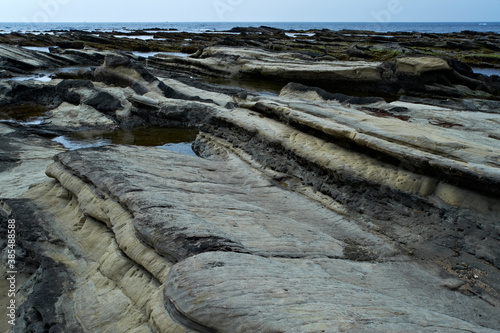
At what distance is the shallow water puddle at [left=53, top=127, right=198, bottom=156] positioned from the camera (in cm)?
1338

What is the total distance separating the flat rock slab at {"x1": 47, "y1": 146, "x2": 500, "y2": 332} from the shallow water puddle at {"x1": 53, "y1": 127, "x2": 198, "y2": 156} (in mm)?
5145

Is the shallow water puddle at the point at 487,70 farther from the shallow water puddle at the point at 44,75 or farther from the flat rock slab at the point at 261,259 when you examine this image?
the flat rock slab at the point at 261,259

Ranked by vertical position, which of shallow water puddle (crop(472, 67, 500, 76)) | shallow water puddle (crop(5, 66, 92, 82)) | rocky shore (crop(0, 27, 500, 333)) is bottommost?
shallow water puddle (crop(5, 66, 92, 82))

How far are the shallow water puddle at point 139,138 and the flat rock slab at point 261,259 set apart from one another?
515 centimetres

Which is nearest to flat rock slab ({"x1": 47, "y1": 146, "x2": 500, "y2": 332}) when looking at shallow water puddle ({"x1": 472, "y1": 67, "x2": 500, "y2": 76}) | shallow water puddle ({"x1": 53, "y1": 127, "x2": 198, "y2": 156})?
shallow water puddle ({"x1": 53, "y1": 127, "x2": 198, "y2": 156})

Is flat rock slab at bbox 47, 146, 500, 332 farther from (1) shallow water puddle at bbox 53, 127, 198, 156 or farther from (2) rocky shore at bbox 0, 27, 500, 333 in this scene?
(1) shallow water puddle at bbox 53, 127, 198, 156

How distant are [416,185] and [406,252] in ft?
4.01

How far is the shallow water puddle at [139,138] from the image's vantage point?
1338 cm

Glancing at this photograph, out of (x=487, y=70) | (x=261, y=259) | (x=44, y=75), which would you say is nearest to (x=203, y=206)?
(x=261, y=259)

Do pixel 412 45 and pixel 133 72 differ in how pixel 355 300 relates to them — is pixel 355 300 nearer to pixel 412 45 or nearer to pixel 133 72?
pixel 133 72

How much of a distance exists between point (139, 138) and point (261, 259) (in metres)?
10.8

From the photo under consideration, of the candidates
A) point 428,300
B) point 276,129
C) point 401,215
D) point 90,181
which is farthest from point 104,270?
point 276,129

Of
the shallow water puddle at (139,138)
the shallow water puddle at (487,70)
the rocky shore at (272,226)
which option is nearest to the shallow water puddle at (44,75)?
the shallow water puddle at (139,138)

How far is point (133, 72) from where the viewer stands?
18375mm
